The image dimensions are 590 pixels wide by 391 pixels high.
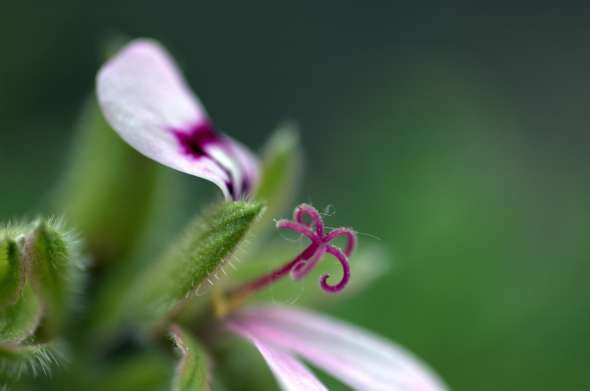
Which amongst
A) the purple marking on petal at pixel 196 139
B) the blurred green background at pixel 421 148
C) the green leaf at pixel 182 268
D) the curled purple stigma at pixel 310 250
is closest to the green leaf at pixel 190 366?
the green leaf at pixel 182 268

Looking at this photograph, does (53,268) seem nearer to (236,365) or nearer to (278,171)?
(236,365)

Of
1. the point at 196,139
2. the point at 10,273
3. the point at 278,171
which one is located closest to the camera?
the point at 10,273

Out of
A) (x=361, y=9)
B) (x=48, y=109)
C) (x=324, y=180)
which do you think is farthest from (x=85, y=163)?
(x=361, y=9)

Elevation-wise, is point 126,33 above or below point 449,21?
below

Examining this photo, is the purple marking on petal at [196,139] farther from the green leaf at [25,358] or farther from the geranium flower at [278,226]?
the green leaf at [25,358]

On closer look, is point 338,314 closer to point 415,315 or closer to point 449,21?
point 415,315

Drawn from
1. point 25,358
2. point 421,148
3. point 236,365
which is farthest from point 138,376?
point 421,148
